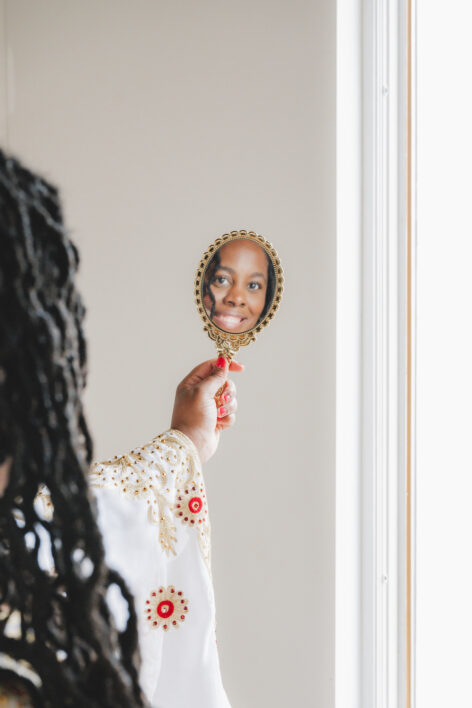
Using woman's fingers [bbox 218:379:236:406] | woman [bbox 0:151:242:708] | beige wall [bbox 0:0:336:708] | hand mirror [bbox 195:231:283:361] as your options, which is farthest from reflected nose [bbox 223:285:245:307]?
woman [bbox 0:151:242:708]

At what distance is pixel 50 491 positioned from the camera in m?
0.44

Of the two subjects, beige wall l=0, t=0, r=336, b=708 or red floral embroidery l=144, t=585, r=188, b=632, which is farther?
beige wall l=0, t=0, r=336, b=708

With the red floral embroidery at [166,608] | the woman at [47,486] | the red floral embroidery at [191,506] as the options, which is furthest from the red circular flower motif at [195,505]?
the woman at [47,486]

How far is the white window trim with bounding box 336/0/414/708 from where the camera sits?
1327mm

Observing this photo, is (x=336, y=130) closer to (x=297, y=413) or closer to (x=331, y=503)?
(x=297, y=413)

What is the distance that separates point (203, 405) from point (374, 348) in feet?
1.63

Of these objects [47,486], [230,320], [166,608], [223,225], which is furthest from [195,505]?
[223,225]

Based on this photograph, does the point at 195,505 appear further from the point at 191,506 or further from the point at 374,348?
the point at 374,348

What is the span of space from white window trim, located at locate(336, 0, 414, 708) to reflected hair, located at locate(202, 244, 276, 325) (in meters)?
0.34

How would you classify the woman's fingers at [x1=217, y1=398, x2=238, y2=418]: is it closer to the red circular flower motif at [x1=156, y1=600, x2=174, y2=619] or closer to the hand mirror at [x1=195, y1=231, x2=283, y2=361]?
the hand mirror at [x1=195, y1=231, x2=283, y2=361]

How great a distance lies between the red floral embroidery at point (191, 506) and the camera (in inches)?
35.4
